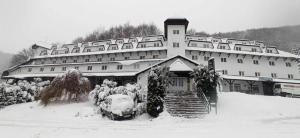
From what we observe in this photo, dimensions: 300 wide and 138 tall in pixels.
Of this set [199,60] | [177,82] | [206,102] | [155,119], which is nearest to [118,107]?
[155,119]

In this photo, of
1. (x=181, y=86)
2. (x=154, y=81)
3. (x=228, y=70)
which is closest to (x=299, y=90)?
(x=228, y=70)

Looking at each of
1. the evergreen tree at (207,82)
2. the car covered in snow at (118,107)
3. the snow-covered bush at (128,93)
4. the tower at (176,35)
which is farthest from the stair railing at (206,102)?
the tower at (176,35)

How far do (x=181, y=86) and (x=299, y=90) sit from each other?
71.6 feet

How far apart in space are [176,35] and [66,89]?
80.6 ft

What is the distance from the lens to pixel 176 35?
42.2m

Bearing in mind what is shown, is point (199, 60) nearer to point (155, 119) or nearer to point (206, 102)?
point (206, 102)

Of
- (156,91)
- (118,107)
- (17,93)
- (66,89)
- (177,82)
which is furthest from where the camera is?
(17,93)

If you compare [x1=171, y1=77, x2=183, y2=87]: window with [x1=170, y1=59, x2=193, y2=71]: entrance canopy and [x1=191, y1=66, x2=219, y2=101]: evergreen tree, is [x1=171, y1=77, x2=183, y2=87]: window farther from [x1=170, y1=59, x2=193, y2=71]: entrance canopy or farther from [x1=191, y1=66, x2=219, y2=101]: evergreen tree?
[x1=191, y1=66, x2=219, y2=101]: evergreen tree

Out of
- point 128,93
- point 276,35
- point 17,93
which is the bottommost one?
point 17,93

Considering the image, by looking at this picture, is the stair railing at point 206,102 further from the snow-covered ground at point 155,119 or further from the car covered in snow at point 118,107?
the car covered in snow at point 118,107

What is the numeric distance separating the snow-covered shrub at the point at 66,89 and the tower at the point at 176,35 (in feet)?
64.7

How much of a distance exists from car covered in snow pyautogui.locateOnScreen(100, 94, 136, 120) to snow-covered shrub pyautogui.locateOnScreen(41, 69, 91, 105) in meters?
7.19

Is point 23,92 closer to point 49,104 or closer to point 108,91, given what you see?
point 49,104

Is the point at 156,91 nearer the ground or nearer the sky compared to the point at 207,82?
nearer the ground
